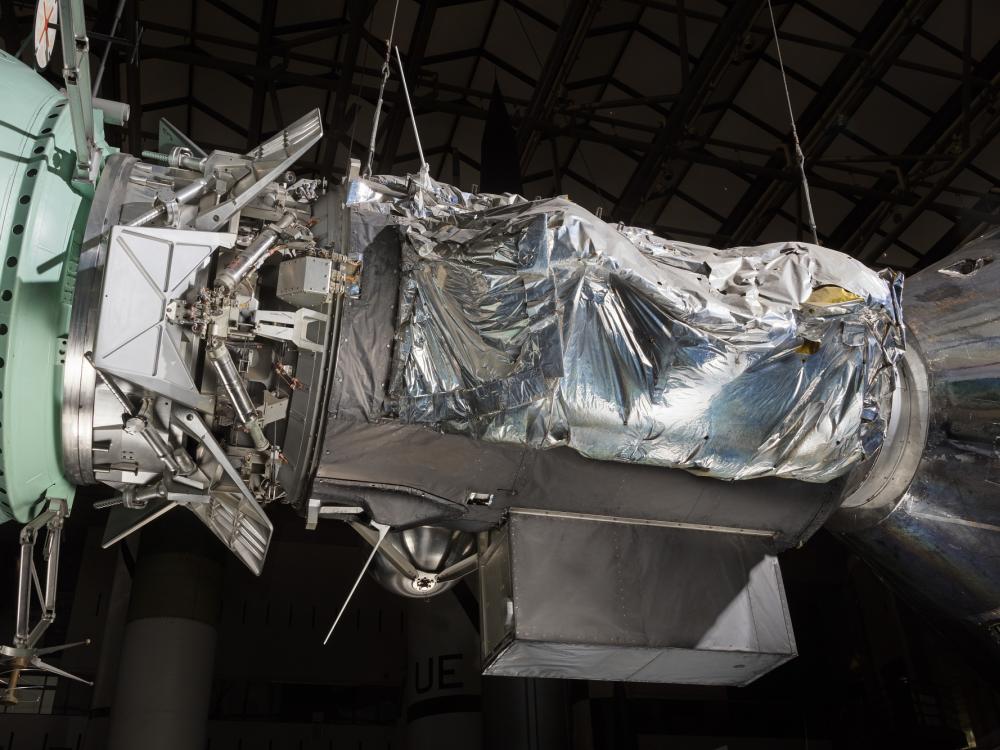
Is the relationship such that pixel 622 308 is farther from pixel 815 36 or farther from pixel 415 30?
pixel 815 36

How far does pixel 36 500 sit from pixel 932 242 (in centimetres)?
1618

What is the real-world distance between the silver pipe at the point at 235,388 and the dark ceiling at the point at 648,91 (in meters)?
9.97

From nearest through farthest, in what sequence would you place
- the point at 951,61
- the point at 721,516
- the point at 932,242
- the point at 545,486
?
the point at 545,486 < the point at 721,516 < the point at 951,61 < the point at 932,242

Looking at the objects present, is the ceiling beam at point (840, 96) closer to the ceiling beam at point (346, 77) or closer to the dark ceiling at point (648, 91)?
the dark ceiling at point (648, 91)

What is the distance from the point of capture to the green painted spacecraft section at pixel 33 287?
157 inches

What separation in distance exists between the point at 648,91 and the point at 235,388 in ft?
43.6

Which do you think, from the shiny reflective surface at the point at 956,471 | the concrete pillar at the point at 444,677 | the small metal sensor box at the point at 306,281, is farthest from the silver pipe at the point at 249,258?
the concrete pillar at the point at 444,677

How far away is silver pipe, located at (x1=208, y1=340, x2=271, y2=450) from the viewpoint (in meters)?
4.08

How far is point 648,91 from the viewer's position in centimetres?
1591

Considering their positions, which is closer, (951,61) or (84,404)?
(84,404)

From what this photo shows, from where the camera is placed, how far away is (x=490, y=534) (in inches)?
197

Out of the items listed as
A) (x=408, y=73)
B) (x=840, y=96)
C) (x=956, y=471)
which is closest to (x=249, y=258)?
(x=956, y=471)

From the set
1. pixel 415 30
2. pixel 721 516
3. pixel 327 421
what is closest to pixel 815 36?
pixel 415 30

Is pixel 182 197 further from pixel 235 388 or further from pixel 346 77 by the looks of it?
pixel 346 77
